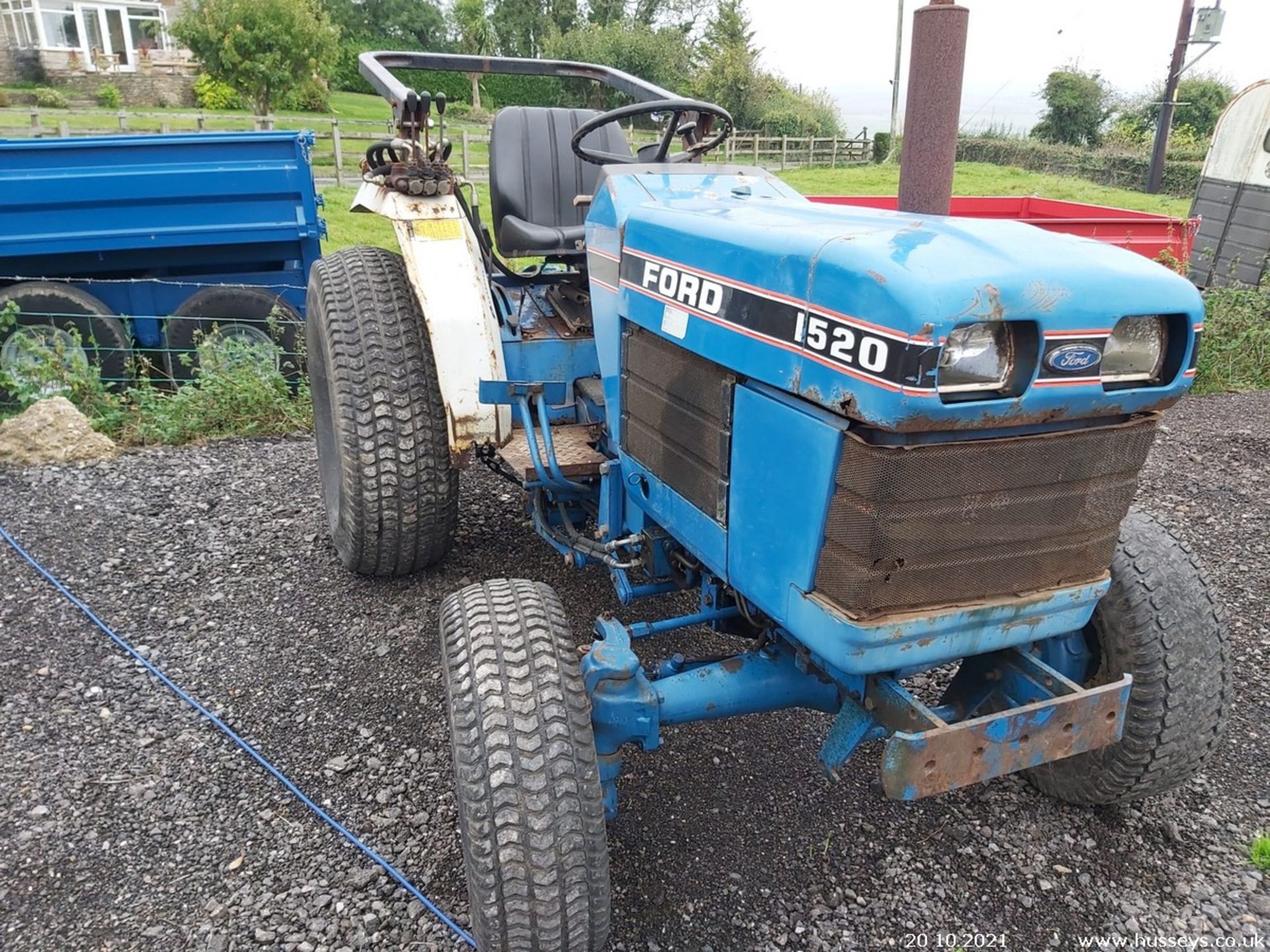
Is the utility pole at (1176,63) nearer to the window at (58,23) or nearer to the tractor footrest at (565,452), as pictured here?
the tractor footrest at (565,452)

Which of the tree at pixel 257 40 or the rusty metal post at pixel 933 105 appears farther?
the tree at pixel 257 40

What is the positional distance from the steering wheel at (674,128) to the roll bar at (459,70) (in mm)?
142

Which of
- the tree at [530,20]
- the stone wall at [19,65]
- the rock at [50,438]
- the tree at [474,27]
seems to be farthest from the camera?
the tree at [530,20]

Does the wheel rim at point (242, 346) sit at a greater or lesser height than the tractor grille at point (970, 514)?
lesser

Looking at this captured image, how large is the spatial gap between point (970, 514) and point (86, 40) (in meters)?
39.0

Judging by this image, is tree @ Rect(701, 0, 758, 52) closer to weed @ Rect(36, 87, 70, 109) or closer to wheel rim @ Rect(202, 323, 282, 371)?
weed @ Rect(36, 87, 70, 109)

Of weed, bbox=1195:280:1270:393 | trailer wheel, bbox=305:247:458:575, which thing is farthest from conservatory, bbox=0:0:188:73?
trailer wheel, bbox=305:247:458:575

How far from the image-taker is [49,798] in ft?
8.13

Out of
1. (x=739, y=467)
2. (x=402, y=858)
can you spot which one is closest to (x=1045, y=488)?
(x=739, y=467)

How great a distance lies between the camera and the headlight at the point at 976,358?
1.51 m

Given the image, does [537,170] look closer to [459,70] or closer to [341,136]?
[459,70]

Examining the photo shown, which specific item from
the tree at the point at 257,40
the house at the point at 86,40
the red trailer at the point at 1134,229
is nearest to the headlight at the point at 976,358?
the red trailer at the point at 1134,229

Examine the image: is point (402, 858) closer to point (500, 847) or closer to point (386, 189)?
point (500, 847)

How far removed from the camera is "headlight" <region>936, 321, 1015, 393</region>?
4.96 ft
